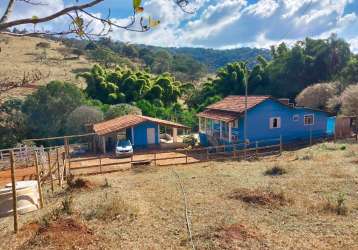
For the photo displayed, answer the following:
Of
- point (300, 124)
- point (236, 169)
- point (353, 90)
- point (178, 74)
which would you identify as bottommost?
point (236, 169)

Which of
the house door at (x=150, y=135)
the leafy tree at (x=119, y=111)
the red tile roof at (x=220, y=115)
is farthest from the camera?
the leafy tree at (x=119, y=111)

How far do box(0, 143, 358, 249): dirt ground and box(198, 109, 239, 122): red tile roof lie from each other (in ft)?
32.6

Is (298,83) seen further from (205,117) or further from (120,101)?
(120,101)

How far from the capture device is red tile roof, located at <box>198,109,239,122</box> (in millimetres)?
27953

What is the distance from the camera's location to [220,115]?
30297 mm

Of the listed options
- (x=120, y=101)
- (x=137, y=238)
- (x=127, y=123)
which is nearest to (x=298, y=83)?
(x=120, y=101)

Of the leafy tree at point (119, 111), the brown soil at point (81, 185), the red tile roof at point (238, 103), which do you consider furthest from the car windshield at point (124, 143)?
the brown soil at point (81, 185)

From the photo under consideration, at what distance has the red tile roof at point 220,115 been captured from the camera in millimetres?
27953

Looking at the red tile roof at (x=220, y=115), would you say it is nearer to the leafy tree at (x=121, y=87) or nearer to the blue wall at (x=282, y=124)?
the blue wall at (x=282, y=124)

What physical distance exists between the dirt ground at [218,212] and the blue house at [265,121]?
974cm

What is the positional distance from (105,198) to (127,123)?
55.8 ft

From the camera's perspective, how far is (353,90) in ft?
104

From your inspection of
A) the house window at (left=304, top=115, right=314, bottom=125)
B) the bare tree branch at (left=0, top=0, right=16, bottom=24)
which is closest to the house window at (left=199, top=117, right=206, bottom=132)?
the house window at (left=304, top=115, right=314, bottom=125)

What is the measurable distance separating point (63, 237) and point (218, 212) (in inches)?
182
